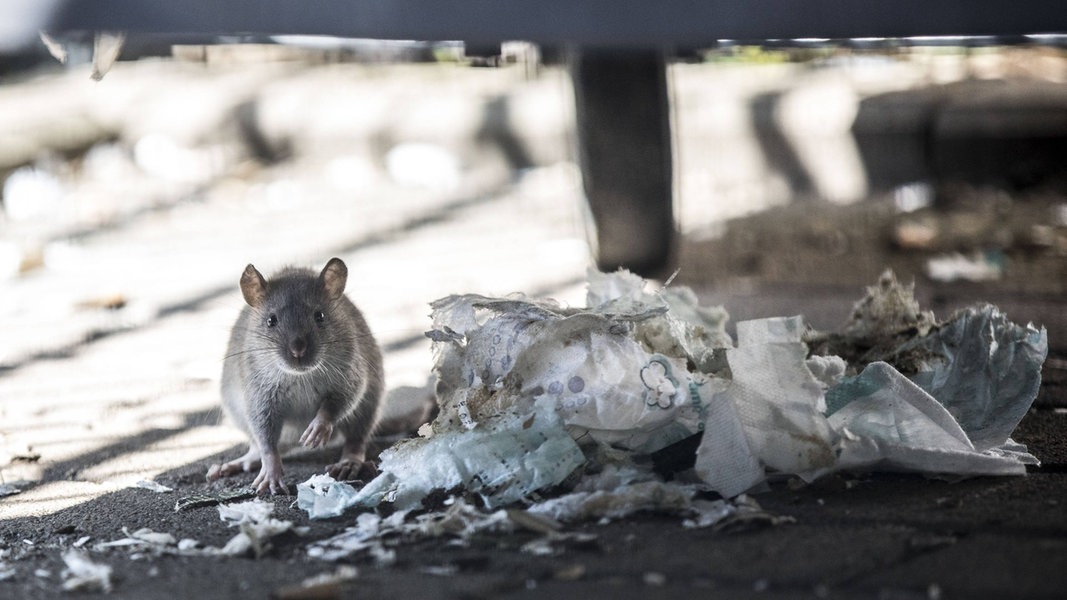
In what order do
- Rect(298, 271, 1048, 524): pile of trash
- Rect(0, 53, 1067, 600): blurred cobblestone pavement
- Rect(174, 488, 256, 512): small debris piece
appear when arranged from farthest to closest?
Rect(174, 488, 256, 512): small debris piece < Rect(298, 271, 1048, 524): pile of trash < Rect(0, 53, 1067, 600): blurred cobblestone pavement

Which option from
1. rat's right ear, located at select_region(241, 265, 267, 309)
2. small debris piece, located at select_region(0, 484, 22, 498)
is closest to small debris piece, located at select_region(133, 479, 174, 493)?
small debris piece, located at select_region(0, 484, 22, 498)

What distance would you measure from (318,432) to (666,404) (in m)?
1.06

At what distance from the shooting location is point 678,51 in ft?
19.0

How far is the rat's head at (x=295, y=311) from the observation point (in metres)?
3.71

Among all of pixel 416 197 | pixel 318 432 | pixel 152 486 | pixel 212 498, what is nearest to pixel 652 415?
pixel 318 432

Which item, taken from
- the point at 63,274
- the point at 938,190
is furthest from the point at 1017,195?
the point at 63,274

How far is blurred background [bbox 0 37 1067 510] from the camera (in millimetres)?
5195

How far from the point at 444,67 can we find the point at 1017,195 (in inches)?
194

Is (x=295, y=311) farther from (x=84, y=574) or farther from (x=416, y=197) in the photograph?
(x=416, y=197)

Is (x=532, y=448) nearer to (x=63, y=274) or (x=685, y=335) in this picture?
(x=685, y=335)

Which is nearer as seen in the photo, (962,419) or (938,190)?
(962,419)

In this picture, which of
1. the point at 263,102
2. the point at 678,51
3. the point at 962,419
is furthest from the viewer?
the point at 263,102

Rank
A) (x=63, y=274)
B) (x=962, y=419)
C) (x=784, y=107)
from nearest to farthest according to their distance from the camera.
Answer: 1. (x=962, y=419)
2. (x=63, y=274)
3. (x=784, y=107)

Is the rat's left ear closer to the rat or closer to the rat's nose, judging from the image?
the rat
